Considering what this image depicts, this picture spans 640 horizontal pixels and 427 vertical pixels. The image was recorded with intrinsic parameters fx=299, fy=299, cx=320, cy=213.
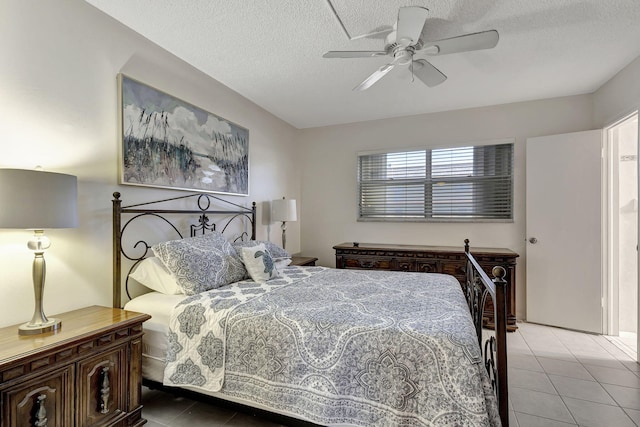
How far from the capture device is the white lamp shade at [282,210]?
3715 mm

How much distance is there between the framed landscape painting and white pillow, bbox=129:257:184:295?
606 mm

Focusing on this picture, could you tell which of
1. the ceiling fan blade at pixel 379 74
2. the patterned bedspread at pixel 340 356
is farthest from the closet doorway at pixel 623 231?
the ceiling fan blade at pixel 379 74

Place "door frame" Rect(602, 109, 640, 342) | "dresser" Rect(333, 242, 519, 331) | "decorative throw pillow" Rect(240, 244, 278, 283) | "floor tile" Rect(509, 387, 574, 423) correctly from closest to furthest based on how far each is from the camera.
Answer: "floor tile" Rect(509, 387, 574, 423) < "decorative throw pillow" Rect(240, 244, 278, 283) < "door frame" Rect(602, 109, 640, 342) < "dresser" Rect(333, 242, 519, 331)

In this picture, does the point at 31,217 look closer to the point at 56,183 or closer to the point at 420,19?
the point at 56,183

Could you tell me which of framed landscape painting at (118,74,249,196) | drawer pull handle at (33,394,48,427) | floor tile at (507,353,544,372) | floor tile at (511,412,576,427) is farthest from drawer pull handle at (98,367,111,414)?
floor tile at (507,353,544,372)

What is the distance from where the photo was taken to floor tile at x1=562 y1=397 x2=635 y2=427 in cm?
179

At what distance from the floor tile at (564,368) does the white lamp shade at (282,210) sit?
283 centimetres

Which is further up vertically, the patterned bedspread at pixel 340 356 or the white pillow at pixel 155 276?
the white pillow at pixel 155 276

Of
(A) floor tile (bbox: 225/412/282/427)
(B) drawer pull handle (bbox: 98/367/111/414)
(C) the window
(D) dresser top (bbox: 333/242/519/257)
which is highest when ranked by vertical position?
(C) the window

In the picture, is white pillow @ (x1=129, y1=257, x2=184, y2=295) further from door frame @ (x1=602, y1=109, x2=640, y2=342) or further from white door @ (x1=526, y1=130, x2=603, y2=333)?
door frame @ (x1=602, y1=109, x2=640, y2=342)

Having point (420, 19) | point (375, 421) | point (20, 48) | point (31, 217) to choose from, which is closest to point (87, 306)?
point (31, 217)

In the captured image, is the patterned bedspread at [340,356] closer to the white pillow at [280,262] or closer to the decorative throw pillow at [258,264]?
the decorative throw pillow at [258,264]

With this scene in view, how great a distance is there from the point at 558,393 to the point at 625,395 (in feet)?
1.47

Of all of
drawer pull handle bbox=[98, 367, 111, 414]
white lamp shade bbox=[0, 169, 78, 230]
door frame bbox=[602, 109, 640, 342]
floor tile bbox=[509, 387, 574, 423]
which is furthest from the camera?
door frame bbox=[602, 109, 640, 342]
